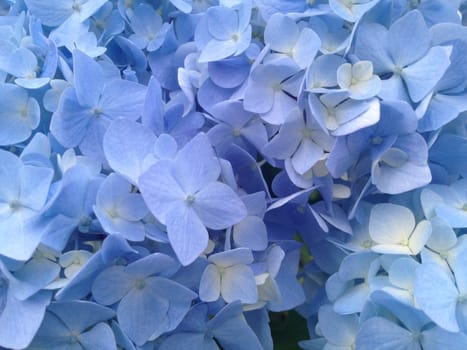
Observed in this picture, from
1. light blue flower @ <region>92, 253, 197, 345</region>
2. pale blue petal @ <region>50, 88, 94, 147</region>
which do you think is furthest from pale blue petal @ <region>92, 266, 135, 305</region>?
pale blue petal @ <region>50, 88, 94, 147</region>

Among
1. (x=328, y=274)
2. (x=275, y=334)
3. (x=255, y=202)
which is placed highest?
(x=255, y=202)

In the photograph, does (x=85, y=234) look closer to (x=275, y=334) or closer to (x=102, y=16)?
(x=102, y=16)

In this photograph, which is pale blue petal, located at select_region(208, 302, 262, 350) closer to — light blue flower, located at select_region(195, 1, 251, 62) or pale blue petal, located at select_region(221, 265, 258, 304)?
pale blue petal, located at select_region(221, 265, 258, 304)

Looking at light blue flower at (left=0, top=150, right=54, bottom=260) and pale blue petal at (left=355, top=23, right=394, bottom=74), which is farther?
pale blue petal at (left=355, top=23, right=394, bottom=74)

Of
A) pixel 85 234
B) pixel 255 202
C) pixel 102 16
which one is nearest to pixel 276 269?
pixel 255 202

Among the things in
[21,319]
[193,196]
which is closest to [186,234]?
[193,196]

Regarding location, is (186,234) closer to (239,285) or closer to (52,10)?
(239,285)

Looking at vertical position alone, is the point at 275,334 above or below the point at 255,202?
below

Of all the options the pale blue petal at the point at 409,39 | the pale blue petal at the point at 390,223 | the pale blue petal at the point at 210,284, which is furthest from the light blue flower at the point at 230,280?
the pale blue petal at the point at 409,39
